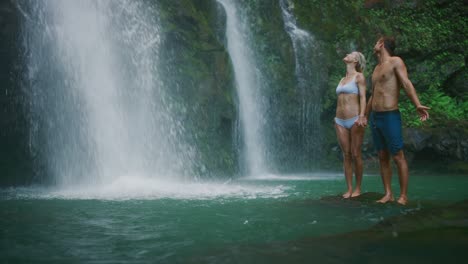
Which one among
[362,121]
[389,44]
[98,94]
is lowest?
[362,121]

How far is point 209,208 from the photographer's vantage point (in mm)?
5363

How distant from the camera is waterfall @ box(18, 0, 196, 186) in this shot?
9.52 m

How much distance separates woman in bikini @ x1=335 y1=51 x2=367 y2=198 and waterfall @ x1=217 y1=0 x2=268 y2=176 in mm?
7241

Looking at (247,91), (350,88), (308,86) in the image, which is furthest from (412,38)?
(350,88)

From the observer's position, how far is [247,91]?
1400cm

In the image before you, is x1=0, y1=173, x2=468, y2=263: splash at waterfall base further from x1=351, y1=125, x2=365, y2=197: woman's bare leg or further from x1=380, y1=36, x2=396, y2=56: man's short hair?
x1=380, y1=36, x2=396, y2=56: man's short hair

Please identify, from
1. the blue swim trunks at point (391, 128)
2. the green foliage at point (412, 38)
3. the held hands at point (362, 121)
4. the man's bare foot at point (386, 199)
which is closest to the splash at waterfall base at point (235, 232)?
the man's bare foot at point (386, 199)

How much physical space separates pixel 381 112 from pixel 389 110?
104 mm

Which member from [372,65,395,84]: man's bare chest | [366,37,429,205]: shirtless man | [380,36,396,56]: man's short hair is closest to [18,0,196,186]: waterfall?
[366,37,429,205]: shirtless man

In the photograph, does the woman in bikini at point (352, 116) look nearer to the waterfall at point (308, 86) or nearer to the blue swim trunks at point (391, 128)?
the blue swim trunks at point (391, 128)

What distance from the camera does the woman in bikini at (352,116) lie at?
5.91 m

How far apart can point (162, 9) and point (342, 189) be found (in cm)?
610

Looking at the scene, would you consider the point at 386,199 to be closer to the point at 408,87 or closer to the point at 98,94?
the point at 408,87

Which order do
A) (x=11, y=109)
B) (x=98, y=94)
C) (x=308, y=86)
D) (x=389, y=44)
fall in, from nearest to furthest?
(x=389, y=44) → (x=11, y=109) → (x=98, y=94) → (x=308, y=86)
